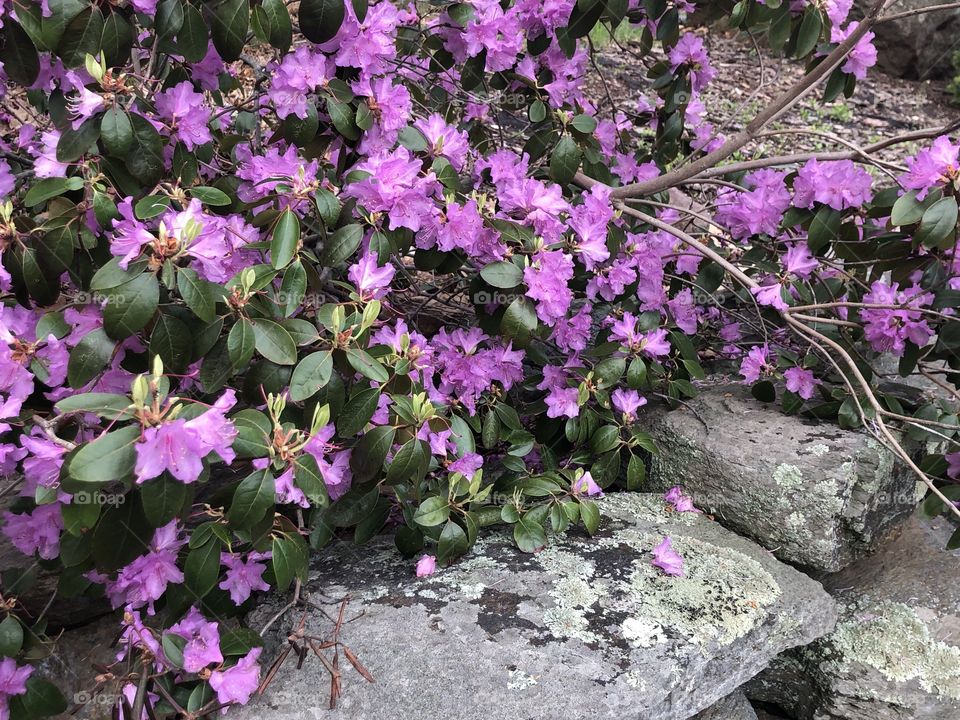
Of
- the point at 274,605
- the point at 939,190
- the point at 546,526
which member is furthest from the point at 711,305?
the point at 274,605

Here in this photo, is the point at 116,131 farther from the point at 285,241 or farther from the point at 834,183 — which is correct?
the point at 834,183

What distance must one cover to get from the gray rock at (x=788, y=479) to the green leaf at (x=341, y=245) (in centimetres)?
106

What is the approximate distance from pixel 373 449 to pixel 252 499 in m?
0.27

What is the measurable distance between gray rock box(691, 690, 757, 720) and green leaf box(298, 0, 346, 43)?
1653 millimetres

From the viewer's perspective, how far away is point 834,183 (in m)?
2.12

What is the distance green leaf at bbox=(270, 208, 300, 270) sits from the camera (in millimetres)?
1406

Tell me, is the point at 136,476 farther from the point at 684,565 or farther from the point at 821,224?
the point at 821,224

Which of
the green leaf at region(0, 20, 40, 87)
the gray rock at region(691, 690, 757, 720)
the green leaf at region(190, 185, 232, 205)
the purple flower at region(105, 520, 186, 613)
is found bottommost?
the gray rock at region(691, 690, 757, 720)

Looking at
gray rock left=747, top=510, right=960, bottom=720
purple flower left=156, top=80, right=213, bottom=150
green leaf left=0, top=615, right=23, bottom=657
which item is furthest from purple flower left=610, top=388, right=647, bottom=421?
green leaf left=0, top=615, right=23, bottom=657

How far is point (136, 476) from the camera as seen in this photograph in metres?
1.05

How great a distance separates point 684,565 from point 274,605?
89 cm

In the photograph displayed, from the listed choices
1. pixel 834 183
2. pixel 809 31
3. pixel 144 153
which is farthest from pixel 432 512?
pixel 809 31

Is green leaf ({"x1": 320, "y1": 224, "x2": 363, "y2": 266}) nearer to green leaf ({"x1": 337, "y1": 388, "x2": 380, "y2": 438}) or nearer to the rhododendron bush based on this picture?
the rhododendron bush

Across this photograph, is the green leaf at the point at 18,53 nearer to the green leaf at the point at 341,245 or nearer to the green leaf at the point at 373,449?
the green leaf at the point at 341,245
